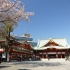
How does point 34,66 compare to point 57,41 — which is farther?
point 57,41

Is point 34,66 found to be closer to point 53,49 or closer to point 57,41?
point 53,49

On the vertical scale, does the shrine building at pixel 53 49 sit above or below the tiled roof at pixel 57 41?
below

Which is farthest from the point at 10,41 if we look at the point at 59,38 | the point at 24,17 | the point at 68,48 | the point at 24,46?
A: the point at 59,38

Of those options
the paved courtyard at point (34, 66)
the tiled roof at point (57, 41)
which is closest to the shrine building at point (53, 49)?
the tiled roof at point (57, 41)

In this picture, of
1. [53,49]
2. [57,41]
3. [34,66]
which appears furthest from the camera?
[57,41]

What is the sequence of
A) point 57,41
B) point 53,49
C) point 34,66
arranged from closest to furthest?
point 34,66, point 53,49, point 57,41

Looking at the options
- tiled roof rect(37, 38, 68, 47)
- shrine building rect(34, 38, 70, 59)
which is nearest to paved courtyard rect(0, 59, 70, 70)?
shrine building rect(34, 38, 70, 59)

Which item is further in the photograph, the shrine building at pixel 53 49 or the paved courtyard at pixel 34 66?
the shrine building at pixel 53 49

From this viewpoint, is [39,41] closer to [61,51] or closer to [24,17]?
[61,51]

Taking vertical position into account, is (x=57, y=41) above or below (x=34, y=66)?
above

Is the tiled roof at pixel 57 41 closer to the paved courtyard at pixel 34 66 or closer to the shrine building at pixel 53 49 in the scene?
the shrine building at pixel 53 49

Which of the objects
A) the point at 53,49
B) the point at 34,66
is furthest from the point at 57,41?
the point at 34,66

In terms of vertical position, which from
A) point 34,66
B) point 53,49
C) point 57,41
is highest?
point 57,41

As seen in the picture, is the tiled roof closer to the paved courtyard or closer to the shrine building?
the shrine building
